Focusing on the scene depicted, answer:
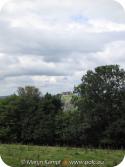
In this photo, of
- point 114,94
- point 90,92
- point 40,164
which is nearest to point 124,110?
point 114,94

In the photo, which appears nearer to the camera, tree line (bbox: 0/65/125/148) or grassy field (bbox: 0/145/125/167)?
grassy field (bbox: 0/145/125/167)

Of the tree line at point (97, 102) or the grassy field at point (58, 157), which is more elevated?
the tree line at point (97, 102)

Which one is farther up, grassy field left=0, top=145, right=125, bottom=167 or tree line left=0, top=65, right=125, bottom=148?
tree line left=0, top=65, right=125, bottom=148

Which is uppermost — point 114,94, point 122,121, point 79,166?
point 114,94

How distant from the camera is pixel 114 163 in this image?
730 cm

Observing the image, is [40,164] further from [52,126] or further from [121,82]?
[52,126]

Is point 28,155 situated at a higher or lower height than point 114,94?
lower

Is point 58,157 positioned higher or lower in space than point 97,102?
lower

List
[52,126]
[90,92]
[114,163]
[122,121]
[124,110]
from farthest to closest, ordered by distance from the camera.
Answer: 1. [52,126]
2. [90,92]
3. [124,110]
4. [122,121]
5. [114,163]

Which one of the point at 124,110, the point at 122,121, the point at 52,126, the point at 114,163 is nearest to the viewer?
the point at 114,163

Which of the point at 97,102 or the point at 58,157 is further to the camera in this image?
the point at 97,102

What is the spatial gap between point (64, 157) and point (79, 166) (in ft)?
1.16

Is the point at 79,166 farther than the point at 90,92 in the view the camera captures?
No

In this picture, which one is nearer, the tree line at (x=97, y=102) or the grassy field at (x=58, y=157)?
the grassy field at (x=58, y=157)
